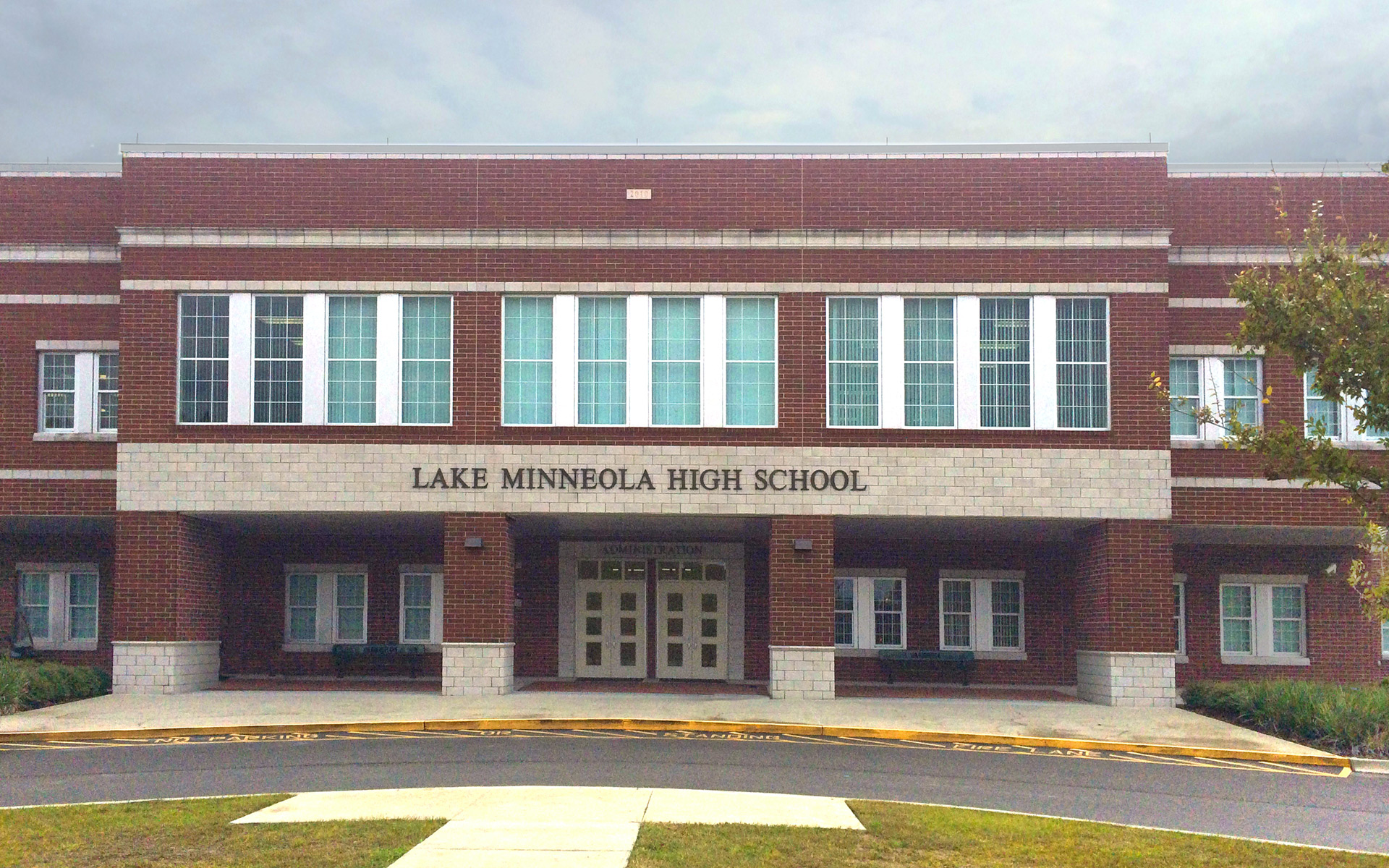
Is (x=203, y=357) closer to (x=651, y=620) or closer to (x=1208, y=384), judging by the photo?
(x=651, y=620)

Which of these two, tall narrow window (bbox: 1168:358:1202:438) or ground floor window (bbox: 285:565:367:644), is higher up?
tall narrow window (bbox: 1168:358:1202:438)

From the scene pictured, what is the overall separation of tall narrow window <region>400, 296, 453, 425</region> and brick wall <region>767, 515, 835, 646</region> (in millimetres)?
6612

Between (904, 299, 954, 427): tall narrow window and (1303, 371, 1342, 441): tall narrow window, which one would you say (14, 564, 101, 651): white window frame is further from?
(1303, 371, 1342, 441): tall narrow window

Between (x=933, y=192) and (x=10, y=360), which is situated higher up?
(x=933, y=192)

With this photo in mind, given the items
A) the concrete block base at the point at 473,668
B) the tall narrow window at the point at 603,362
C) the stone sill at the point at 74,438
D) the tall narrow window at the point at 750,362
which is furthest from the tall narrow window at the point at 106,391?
the tall narrow window at the point at 750,362

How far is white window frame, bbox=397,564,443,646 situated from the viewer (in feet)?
91.0

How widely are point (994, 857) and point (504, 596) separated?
47.9ft

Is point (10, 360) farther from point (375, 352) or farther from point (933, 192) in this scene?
point (933, 192)

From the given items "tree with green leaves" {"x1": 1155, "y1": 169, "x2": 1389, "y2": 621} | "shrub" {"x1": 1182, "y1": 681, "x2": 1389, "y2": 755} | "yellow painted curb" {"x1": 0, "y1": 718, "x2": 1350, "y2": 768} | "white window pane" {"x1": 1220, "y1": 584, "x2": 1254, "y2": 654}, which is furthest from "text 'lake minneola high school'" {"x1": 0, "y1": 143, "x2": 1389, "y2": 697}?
"tree with green leaves" {"x1": 1155, "y1": 169, "x2": 1389, "y2": 621}

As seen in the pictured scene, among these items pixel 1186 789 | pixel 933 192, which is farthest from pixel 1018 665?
pixel 1186 789

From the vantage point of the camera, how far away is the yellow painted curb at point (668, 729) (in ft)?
62.1

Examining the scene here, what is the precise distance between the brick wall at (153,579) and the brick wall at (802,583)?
10.8 metres

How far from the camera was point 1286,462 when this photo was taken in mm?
10922

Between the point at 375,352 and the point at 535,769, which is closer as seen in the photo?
the point at 535,769
